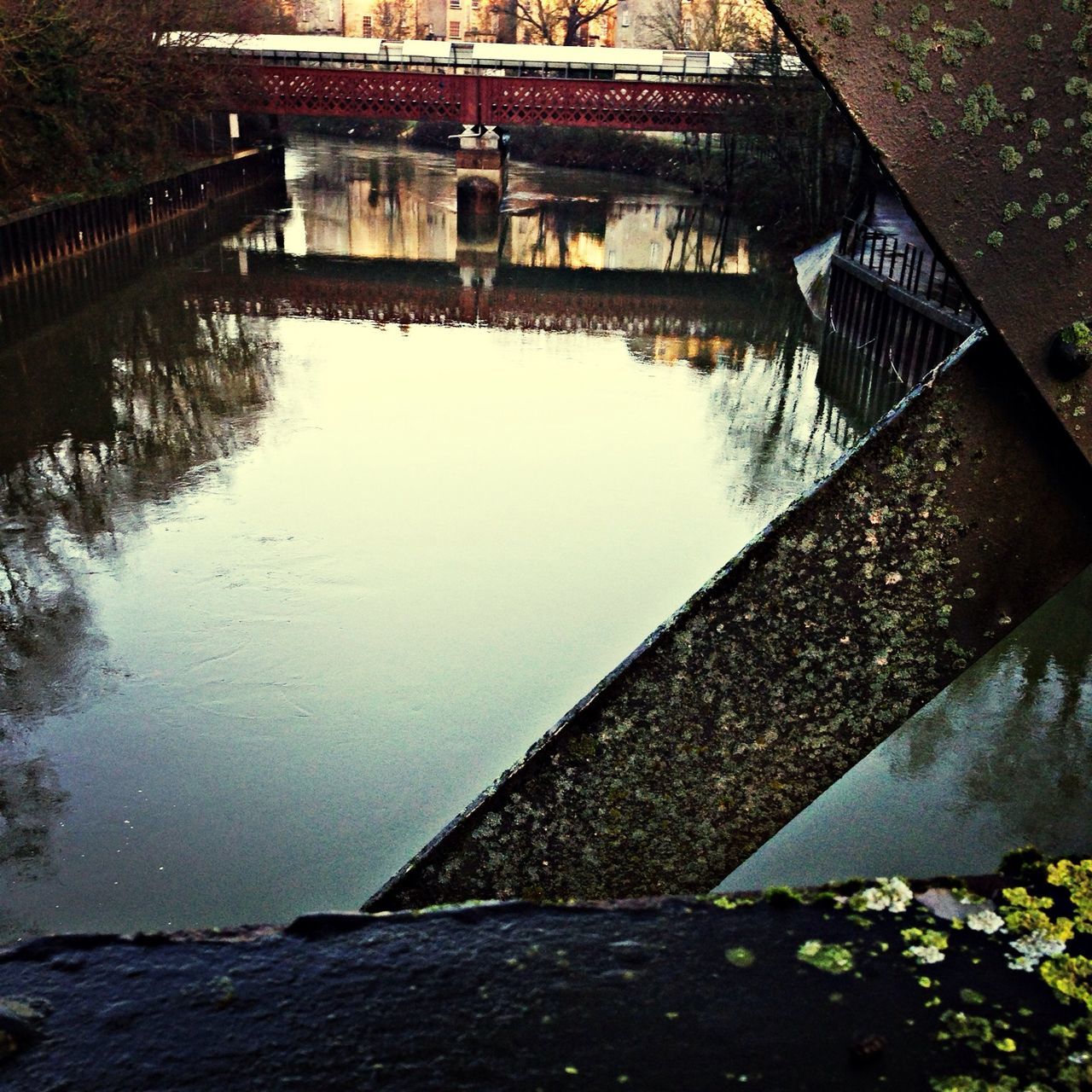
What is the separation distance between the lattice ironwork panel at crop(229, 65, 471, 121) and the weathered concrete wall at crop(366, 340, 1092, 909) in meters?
38.3

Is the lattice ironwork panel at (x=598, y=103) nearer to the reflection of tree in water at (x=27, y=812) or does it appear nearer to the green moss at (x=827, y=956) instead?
the reflection of tree in water at (x=27, y=812)

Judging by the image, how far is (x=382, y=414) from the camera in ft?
47.0

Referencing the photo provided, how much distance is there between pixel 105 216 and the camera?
26.5 metres

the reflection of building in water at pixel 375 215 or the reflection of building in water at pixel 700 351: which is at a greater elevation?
the reflection of building in water at pixel 375 215

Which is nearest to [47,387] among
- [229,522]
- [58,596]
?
[229,522]

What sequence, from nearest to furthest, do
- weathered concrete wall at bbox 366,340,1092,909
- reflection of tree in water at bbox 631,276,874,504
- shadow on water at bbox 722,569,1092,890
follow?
weathered concrete wall at bbox 366,340,1092,909 → shadow on water at bbox 722,569,1092,890 → reflection of tree in water at bbox 631,276,874,504

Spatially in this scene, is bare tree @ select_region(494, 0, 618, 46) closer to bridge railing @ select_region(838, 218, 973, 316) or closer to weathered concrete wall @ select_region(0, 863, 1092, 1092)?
bridge railing @ select_region(838, 218, 973, 316)

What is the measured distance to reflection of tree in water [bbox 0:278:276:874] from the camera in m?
7.69

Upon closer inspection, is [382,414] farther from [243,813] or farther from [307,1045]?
[307,1045]

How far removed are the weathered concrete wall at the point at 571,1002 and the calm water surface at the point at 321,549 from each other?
16.3 feet

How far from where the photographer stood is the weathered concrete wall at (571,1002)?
1.13 metres

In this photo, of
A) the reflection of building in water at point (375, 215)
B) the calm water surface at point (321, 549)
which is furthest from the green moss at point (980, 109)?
the reflection of building in water at point (375, 215)

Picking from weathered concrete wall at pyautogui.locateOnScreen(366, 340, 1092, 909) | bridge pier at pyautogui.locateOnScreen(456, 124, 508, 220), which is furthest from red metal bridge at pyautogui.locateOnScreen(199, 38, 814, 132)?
weathered concrete wall at pyautogui.locateOnScreen(366, 340, 1092, 909)

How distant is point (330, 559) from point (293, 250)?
772 inches
